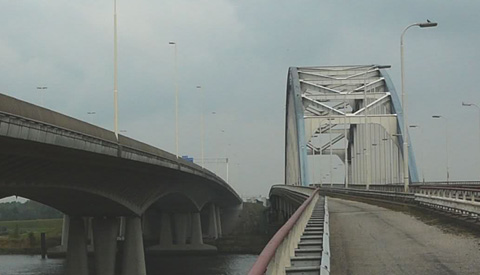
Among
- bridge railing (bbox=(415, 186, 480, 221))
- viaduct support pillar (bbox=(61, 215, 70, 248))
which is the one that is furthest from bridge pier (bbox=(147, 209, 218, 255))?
bridge railing (bbox=(415, 186, 480, 221))

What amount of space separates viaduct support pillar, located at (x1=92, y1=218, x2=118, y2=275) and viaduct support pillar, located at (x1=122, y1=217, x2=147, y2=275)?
180 cm

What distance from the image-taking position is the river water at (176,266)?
7031cm

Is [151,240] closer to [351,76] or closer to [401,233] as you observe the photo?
[351,76]

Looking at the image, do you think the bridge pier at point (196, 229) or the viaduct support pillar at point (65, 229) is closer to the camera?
the viaduct support pillar at point (65, 229)

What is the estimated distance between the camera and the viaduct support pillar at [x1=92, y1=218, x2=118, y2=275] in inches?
2224

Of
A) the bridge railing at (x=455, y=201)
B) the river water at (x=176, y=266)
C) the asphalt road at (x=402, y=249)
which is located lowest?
the river water at (x=176, y=266)

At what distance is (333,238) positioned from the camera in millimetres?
20219

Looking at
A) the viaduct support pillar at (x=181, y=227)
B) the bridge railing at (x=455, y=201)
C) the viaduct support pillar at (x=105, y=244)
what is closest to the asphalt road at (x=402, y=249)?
the bridge railing at (x=455, y=201)

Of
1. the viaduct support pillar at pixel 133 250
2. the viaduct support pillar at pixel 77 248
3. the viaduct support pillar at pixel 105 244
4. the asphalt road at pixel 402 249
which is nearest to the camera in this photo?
the asphalt road at pixel 402 249

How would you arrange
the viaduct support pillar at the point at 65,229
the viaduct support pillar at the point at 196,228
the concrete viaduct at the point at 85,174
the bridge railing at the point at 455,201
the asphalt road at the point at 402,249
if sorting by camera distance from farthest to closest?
the viaduct support pillar at the point at 196,228 → the viaduct support pillar at the point at 65,229 → the concrete viaduct at the point at 85,174 → the bridge railing at the point at 455,201 → the asphalt road at the point at 402,249

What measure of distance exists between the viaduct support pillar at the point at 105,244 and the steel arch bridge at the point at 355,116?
39.1 m

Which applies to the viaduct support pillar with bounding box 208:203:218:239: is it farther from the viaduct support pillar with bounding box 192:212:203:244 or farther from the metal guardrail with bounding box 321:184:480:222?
the metal guardrail with bounding box 321:184:480:222

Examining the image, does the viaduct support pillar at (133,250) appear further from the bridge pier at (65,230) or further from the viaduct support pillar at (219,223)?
the viaduct support pillar at (219,223)

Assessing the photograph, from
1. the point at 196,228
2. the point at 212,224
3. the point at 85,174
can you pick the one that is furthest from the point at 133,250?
the point at 212,224
